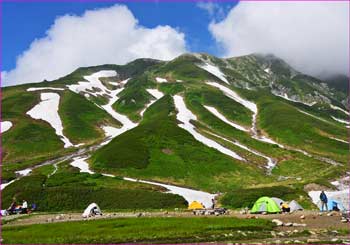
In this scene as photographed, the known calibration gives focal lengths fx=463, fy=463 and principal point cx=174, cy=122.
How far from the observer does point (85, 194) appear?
314 ft

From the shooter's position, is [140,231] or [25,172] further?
[25,172]

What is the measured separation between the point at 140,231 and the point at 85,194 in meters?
52.3

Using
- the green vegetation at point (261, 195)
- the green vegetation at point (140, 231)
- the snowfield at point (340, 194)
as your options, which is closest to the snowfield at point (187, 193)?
the green vegetation at point (261, 195)

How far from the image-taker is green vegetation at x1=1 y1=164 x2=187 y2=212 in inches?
3583

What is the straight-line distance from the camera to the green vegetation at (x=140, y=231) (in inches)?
1596

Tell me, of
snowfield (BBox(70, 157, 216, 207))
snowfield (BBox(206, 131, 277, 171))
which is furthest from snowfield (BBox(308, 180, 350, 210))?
snowfield (BBox(206, 131, 277, 171))

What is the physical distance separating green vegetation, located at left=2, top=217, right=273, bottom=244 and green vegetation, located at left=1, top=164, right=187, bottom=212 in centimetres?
3450

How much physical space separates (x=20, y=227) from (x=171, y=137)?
105m

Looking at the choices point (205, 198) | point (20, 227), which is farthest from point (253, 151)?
point (20, 227)

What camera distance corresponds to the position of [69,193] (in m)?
94.4

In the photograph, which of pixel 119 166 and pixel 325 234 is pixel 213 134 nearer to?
pixel 119 166

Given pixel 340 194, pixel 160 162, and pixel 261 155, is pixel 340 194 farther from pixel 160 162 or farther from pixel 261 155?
pixel 261 155

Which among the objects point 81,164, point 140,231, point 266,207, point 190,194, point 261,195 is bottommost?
point 140,231

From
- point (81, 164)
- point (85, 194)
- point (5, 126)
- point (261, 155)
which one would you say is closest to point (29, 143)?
point (5, 126)
